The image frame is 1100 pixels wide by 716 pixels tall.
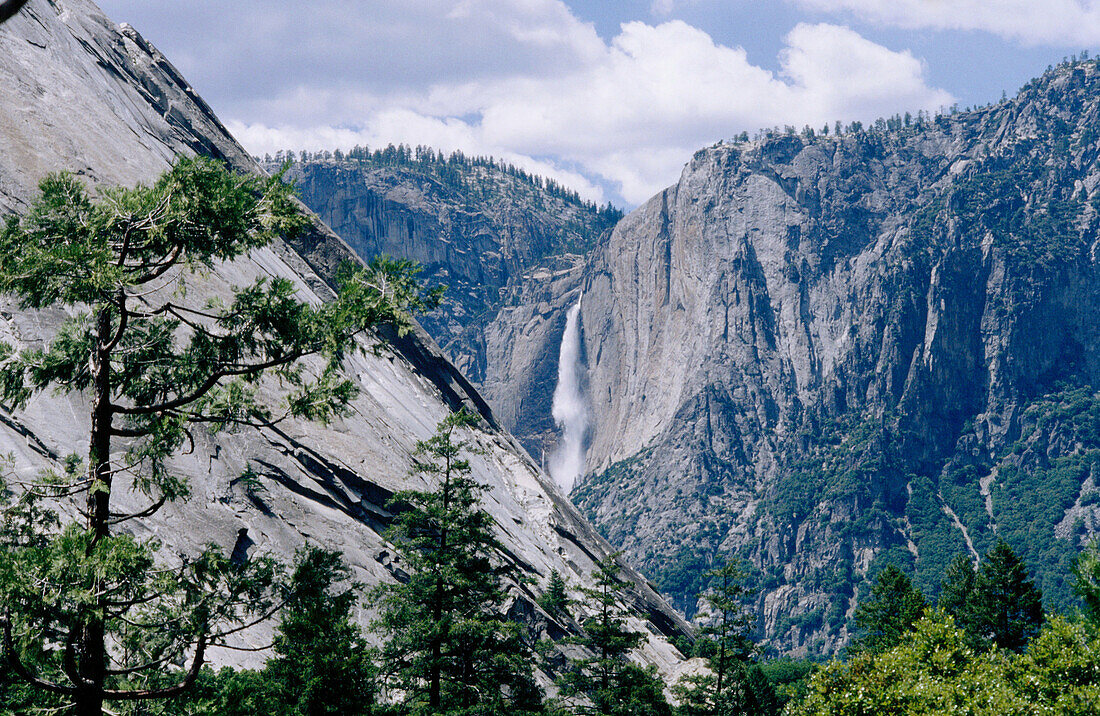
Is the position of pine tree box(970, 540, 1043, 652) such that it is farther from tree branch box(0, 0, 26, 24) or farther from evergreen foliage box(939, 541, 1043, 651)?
tree branch box(0, 0, 26, 24)

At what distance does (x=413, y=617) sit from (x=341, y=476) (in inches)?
830

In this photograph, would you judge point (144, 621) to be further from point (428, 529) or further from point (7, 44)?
point (7, 44)

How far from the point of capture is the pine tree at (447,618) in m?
23.5

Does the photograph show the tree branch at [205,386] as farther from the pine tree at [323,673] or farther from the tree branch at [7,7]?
the tree branch at [7,7]

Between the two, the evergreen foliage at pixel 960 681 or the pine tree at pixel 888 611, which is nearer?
the evergreen foliage at pixel 960 681

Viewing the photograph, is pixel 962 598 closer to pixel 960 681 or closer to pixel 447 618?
pixel 960 681

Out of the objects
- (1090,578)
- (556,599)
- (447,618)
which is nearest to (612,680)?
(556,599)

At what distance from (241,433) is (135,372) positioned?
27.9 m

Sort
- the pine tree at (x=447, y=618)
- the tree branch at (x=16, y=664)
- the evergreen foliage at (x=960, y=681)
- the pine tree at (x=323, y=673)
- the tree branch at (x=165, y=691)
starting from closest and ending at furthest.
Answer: the tree branch at (x=16, y=664) → the tree branch at (x=165, y=691) → the pine tree at (x=323, y=673) → the evergreen foliage at (x=960, y=681) → the pine tree at (x=447, y=618)

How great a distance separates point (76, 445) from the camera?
31.8 meters

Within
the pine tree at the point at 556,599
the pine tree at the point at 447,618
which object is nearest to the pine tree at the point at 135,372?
the pine tree at the point at 447,618

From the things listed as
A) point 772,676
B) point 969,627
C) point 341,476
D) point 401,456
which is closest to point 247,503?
point 341,476

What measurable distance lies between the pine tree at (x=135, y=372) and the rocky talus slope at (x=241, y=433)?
16116 millimetres

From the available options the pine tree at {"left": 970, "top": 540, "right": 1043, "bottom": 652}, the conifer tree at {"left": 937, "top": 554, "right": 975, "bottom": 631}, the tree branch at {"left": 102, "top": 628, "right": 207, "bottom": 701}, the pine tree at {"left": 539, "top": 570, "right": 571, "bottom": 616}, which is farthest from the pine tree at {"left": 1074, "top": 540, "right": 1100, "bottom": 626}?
the conifer tree at {"left": 937, "top": 554, "right": 975, "bottom": 631}
